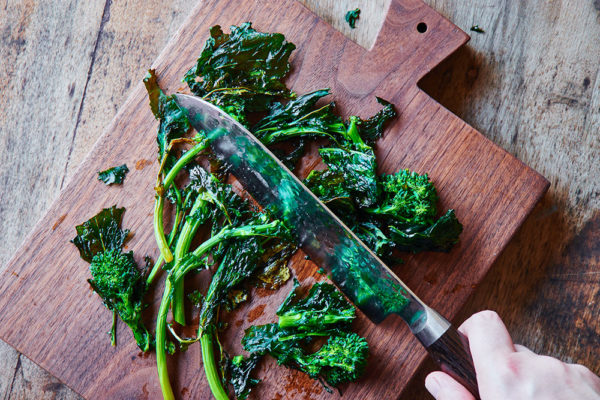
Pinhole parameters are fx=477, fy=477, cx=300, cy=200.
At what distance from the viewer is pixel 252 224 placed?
265cm

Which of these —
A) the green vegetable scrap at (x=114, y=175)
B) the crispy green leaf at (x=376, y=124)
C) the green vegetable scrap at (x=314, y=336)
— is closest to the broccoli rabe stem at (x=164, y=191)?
the green vegetable scrap at (x=114, y=175)

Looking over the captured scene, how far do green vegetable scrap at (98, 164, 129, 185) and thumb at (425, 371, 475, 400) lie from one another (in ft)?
6.52

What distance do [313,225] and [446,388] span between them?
3.30 feet

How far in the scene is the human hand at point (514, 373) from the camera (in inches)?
77.2

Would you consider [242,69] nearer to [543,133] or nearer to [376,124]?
[376,124]

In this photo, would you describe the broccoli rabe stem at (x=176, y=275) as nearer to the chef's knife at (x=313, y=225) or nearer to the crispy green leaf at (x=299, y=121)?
the chef's knife at (x=313, y=225)

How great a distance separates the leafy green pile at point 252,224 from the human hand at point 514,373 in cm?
49

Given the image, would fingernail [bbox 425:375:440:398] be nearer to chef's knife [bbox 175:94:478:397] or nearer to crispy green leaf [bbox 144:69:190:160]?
chef's knife [bbox 175:94:478:397]

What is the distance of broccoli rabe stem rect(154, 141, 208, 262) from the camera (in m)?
2.68

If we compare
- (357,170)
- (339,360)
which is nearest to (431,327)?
(339,360)

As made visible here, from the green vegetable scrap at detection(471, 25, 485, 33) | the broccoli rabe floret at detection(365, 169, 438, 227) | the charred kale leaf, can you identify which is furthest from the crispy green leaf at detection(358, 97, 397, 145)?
the green vegetable scrap at detection(471, 25, 485, 33)

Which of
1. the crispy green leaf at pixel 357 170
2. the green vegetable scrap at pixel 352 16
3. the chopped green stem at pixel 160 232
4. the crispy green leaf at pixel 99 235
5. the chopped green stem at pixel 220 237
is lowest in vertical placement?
the crispy green leaf at pixel 357 170

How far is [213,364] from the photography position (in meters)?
2.61

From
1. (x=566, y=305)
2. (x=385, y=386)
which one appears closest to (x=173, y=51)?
(x=385, y=386)
